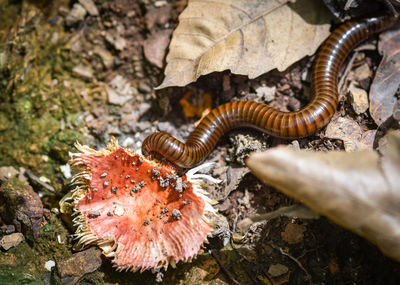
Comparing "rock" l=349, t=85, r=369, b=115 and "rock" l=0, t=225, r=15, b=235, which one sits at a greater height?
"rock" l=349, t=85, r=369, b=115

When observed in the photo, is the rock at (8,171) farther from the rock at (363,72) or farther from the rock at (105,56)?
the rock at (363,72)

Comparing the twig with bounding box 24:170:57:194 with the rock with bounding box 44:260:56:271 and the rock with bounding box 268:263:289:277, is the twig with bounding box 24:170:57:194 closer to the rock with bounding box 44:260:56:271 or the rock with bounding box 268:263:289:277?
the rock with bounding box 44:260:56:271

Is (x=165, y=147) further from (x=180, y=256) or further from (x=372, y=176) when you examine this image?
(x=372, y=176)

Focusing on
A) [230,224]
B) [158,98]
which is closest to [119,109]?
[158,98]

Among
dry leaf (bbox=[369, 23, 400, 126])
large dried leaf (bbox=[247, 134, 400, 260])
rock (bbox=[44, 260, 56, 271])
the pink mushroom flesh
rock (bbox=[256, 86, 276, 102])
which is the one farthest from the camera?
rock (bbox=[256, 86, 276, 102])

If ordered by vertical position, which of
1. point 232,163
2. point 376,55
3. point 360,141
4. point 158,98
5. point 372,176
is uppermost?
point 376,55

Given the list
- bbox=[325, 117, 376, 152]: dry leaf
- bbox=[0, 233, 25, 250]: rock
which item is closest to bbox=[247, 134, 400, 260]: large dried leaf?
bbox=[325, 117, 376, 152]: dry leaf

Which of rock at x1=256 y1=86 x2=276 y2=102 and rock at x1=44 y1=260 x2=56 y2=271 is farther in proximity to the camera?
rock at x1=256 y1=86 x2=276 y2=102
